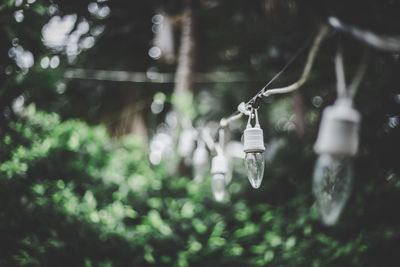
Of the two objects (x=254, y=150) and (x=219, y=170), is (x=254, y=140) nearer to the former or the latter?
(x=254, y=150)

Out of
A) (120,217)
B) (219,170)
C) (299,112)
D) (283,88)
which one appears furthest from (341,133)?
(299,112)

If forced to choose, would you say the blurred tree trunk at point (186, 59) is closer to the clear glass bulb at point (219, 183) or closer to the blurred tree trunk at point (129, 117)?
the blurred tree trunk at point (129, 117)

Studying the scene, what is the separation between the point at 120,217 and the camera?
3.38 metres

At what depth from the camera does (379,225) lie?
3.59 metres

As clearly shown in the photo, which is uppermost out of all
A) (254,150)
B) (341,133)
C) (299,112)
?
(299,112)

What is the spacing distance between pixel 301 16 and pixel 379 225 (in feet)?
8.77

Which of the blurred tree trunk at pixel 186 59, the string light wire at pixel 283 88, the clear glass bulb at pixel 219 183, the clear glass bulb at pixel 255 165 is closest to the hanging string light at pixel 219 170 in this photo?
the clear glass bulb at pixel 219 183

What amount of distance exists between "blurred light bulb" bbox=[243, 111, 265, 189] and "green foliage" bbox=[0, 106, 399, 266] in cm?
195

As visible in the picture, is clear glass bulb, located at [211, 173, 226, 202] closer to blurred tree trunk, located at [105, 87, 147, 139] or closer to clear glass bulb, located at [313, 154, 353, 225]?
clear glass bulb, located at [313, 154, 353, 225]

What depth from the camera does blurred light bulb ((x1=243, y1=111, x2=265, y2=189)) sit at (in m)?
1.67

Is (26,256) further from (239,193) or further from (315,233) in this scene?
(315,233)

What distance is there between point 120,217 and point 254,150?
2163mm

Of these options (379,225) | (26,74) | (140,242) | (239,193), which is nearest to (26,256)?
(140,242)

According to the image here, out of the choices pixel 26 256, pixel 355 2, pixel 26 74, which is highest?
pixel 355 2
